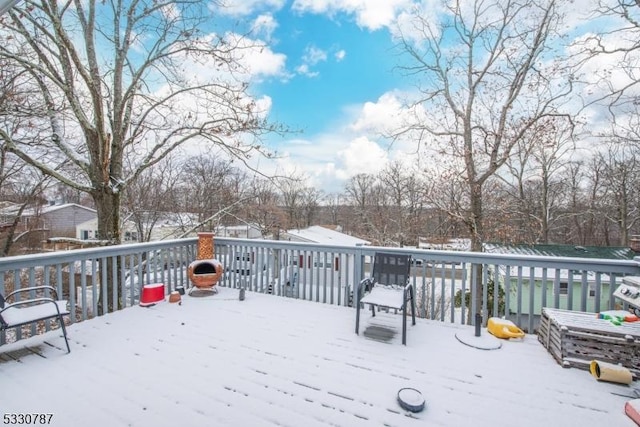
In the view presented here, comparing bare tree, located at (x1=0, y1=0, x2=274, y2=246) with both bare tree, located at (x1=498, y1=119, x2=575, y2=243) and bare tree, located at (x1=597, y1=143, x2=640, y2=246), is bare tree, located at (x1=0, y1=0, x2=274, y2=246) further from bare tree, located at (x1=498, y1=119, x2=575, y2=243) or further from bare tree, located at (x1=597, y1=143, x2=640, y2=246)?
bare tree, located at (x1=597, y1=143, x2=640, y2=246)

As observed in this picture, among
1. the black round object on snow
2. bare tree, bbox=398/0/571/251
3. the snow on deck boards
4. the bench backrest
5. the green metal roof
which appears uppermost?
bare tree, bbox=398/0/571/251

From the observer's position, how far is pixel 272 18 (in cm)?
629

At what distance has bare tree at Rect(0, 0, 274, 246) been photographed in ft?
17.8

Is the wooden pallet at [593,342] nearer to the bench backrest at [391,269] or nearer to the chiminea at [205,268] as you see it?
the bench backrest at [391,269]

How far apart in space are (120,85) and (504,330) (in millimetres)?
8044

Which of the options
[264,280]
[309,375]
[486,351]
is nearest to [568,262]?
[486,351]

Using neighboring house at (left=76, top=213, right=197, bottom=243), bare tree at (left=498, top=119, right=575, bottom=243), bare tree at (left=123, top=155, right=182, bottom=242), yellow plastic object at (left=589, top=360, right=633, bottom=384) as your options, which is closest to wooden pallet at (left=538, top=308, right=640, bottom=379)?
yellow plastic object at (left=589, top=360, right=633, bottom=384)

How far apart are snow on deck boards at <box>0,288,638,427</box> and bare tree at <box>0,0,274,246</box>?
3.93m

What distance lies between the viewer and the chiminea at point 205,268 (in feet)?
15.0

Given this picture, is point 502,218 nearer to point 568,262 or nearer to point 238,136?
point 568,262

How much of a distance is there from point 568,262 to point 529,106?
7.30m

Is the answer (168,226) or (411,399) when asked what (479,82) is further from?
(168,226)

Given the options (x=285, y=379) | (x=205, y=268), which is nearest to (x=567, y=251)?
(x=205, y=268)

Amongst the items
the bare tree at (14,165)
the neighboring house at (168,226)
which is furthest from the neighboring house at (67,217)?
the bare tree at (14,165)
